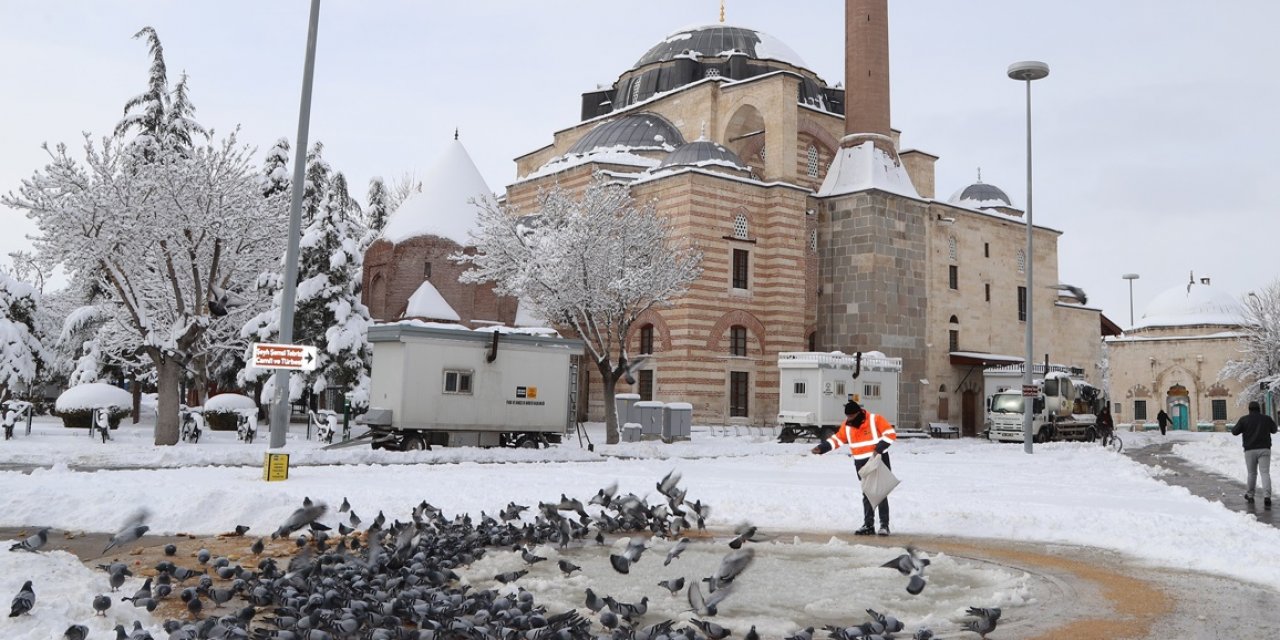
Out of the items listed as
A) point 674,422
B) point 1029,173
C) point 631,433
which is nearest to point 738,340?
point 674,422

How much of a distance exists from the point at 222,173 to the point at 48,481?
12.5m

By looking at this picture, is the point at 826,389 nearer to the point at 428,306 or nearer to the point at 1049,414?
the point at 1049,414

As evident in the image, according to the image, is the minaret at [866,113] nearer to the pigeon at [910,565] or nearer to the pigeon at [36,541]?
the pigeon at [910,565]

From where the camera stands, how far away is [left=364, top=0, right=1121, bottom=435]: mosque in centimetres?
3494

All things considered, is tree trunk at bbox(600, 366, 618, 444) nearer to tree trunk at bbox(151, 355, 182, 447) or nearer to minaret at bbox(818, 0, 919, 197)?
tree trunk at bbox(151, 355, 182, 447)

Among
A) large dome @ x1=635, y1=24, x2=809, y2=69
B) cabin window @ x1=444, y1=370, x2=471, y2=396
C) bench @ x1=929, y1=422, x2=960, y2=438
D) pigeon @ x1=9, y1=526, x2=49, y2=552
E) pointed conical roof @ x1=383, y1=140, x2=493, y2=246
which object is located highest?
large dome @ x1=635, y1=24, x2=809, y2=69

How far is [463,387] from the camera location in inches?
833

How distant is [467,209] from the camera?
1510 inches

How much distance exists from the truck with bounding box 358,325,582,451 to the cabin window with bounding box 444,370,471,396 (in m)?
0.02

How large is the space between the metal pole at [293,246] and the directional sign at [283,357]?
0.70 m

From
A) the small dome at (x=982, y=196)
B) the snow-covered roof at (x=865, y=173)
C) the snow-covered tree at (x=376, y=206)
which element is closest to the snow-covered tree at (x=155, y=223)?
the snow-covered roof at (x=865, y=173)

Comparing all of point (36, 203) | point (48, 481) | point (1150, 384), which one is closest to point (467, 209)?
point (36, 203)

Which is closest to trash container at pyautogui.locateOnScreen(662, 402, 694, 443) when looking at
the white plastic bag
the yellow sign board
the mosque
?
the mosque

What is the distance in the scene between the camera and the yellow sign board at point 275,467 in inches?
533
